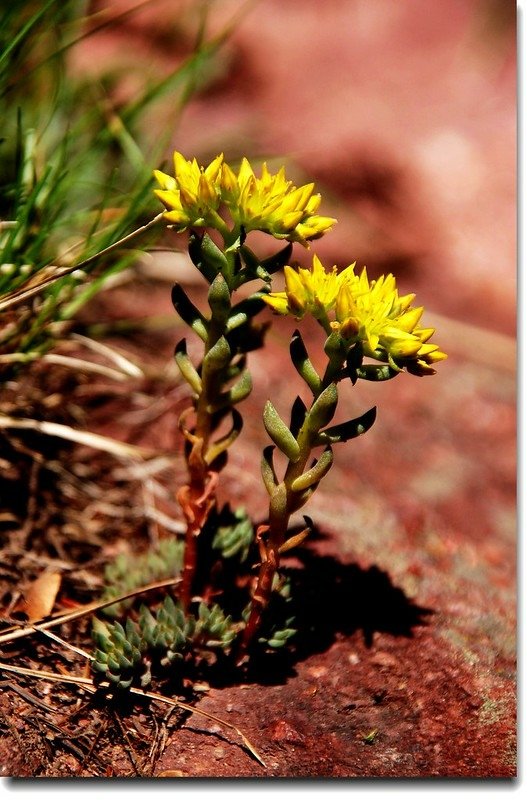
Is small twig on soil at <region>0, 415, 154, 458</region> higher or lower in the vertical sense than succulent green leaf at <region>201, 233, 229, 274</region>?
lower

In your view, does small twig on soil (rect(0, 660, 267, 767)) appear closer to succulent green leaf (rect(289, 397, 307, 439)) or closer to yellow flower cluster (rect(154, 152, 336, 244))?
succulent green leaf (rect(289, 397, 307, 439))

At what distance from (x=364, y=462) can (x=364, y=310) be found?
119 centimetres

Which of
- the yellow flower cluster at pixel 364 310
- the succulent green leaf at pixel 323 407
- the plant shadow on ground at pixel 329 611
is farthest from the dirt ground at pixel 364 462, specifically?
the yellow flower cluster at pixel 364 310

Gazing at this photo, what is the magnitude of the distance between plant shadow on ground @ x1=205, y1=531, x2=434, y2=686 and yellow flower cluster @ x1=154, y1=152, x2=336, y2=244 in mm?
689

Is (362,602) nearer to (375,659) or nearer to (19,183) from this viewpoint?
(375,659)

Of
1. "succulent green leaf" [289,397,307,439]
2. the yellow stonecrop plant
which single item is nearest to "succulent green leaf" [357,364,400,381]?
the yellow stonecrop plant

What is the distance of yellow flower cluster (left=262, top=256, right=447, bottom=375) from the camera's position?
1196 millimetres

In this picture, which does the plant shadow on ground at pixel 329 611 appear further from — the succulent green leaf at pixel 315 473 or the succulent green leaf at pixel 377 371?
the succulent green leaf at pixel 377 371

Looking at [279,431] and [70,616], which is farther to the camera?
[70,616]

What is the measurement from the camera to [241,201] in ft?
4.09

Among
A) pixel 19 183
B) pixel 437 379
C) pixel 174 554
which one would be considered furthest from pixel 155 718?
pixel 437 379

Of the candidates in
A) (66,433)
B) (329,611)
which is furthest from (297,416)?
(66,433)

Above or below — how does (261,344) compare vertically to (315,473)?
above

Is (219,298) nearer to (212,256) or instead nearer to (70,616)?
(212,256)
